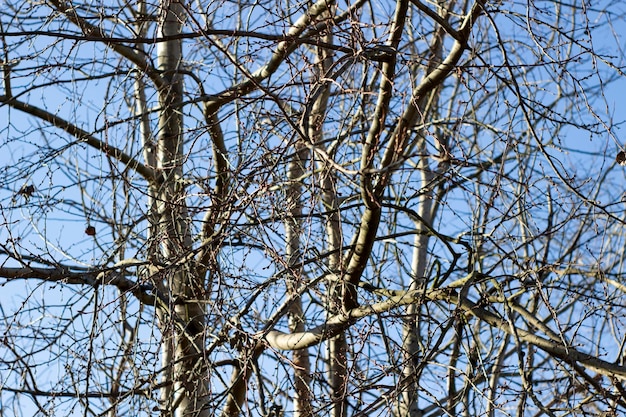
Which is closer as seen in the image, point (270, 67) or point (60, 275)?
point (60, 275)

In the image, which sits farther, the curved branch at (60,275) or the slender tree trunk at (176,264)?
the curved branch at (60,275)

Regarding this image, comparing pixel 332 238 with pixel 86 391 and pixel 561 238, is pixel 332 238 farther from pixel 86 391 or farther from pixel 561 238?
pixel 561 238

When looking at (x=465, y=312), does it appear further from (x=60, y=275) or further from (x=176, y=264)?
(x=60, y=275)

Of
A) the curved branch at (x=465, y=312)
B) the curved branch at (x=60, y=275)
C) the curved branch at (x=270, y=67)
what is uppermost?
the curved branch at (x=270, y=67)

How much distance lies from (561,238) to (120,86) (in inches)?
189

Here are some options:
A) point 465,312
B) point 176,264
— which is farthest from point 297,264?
point 465,312

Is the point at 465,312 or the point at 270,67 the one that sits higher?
the point at 270,67

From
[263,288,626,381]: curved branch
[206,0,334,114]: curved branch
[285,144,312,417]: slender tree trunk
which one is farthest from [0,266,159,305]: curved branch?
[206,0,334,114]: curved branch

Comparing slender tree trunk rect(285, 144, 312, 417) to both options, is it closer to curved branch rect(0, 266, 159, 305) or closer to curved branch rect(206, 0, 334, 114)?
curved branch rect(206, 0, 334, 114)

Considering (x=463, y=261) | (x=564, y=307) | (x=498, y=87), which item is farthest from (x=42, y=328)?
(x=564, y=307)

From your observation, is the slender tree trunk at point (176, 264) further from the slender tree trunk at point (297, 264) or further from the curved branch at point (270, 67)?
the slender tree trunk at point (297, 264)

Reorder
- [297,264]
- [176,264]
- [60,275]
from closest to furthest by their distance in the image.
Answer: [297,264] < [176,264] < [60,275]

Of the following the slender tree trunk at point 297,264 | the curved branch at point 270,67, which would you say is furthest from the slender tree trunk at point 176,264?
the slender tree trunk at point 297,264

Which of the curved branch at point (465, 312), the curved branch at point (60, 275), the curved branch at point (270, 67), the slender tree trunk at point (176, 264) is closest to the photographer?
the curved branch at point (465, 312)
